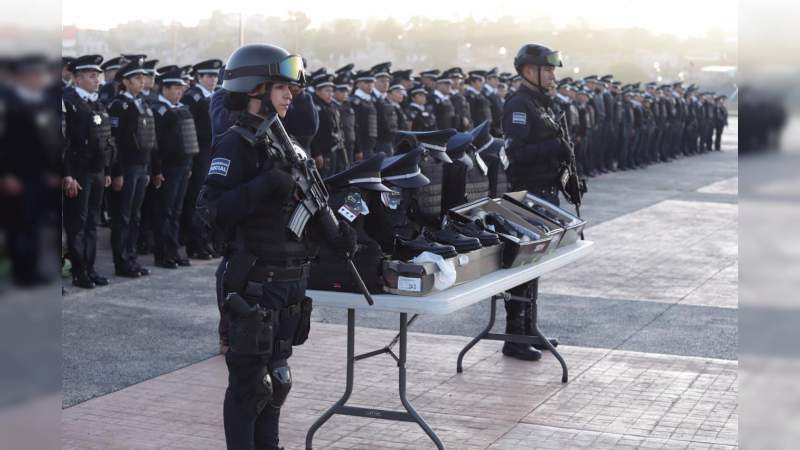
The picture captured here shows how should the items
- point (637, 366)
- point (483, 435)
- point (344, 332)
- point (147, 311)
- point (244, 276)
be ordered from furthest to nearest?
point (147, 311)
point (344, 332)
point (637, 366)
point (483, 435)
point (244, 276)

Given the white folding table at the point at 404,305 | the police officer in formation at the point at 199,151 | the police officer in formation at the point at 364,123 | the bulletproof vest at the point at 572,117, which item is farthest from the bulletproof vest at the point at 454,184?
the bulletproof vest at the point at 572,117

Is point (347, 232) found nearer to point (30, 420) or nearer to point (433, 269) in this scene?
point (433, 269)

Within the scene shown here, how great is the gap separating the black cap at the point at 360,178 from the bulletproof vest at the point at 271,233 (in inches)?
31.0

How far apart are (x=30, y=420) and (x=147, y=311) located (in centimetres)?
812

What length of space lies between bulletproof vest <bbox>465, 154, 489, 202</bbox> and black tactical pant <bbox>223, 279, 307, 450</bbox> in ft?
8.16

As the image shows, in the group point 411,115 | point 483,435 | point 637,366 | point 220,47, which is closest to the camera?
point 483,435

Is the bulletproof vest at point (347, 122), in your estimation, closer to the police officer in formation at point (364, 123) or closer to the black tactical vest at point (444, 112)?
the police officer in formation at point (364, 123)

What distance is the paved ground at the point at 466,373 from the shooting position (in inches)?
237

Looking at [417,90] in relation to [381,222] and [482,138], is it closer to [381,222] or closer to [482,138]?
[482,138]

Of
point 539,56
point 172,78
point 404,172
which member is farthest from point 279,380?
point 172,78

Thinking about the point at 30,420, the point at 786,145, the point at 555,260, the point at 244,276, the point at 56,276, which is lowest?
the point at 555,260

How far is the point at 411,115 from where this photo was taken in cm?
1936

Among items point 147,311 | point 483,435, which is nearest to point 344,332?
point 147,311

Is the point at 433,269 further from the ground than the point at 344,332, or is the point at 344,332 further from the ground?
the point at 433,269
